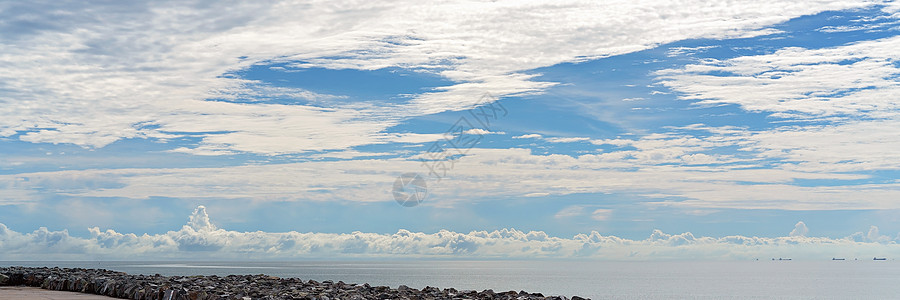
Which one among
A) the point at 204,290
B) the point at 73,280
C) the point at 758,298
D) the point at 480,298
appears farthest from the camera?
the point at 758,298

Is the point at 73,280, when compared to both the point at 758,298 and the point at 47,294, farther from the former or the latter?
the point at 758,298

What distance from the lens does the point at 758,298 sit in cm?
12825

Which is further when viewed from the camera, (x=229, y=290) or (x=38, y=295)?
(x=38, y=295)

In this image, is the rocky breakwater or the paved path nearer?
the rocky breakwater

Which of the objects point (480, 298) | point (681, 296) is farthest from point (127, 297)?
point (681, 296)

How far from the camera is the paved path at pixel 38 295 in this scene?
2719 centimetres

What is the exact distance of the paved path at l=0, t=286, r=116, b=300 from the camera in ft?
89.2

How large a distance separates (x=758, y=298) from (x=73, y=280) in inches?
4655

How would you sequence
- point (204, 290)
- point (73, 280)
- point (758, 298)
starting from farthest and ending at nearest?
1. point (758, 298)
2. point (73, 280)
3. point (204, 290)

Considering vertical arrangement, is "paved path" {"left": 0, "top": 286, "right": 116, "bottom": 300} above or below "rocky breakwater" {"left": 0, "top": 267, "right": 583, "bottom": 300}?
below

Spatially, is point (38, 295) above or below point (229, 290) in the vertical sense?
below

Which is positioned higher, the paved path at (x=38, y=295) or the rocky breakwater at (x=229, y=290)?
the rocky breakwater at (x=229, y=290)

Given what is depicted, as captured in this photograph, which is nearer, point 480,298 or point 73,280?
point 480,298

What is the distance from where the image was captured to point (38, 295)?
1129 inches
